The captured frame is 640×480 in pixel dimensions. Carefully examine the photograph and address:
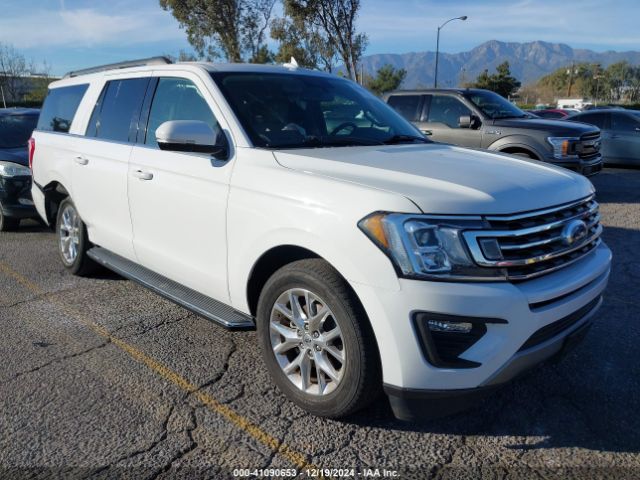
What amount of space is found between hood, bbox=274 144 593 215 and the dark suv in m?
5.43

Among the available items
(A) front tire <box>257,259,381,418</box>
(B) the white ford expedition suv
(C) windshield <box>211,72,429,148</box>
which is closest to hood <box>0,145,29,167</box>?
(B) the white ford expedition suv

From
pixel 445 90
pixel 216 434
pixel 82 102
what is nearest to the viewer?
pixel 216 434

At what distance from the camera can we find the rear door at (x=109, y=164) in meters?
4.30

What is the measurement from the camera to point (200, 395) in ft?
10.5

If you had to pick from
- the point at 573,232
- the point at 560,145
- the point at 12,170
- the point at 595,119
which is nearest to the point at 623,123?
the point at 595,119

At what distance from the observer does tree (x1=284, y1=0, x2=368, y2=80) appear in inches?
1195

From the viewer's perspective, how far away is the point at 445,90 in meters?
9.89

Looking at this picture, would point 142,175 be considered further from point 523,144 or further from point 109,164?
point 523,144

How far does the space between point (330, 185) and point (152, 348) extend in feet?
6.38

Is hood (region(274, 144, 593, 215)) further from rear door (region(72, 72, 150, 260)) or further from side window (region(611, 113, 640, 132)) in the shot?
side window (region(611, 113, 640, 132))

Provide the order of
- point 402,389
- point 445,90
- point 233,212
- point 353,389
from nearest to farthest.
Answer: point 402,389, point 353,389, point 233,212, point 445,90

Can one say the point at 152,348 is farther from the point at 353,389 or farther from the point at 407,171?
the point at 407,171

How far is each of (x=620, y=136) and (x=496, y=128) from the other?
226 inches

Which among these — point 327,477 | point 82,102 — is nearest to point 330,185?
point 327,477
